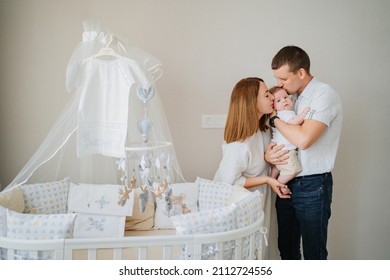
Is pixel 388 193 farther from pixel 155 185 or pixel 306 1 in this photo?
pixel 155 185

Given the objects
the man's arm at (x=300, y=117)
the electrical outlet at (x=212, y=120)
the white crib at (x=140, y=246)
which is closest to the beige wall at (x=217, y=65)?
the electrical outlet at (x=212, y=120)

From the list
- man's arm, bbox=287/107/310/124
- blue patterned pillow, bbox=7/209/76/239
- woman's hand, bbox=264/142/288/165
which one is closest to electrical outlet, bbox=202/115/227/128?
woman's hand, bbox=264/142/288/165

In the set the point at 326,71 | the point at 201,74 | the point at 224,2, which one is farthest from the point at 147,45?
the point at 326,71

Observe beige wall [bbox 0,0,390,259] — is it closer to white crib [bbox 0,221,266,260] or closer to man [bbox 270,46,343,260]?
man [bbox 270,46,343,260]

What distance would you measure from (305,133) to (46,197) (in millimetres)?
1594

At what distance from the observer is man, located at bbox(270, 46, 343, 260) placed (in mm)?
1809

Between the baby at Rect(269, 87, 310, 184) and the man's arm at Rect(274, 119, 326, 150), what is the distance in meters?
0.07

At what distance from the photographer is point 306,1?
2385 millimetres

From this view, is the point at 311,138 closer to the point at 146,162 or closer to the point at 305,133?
the point at 305,133

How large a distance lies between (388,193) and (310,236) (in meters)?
1.03

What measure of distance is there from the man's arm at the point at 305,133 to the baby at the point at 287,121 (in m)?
0.07

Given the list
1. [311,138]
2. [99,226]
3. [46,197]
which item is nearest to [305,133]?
[311,138]

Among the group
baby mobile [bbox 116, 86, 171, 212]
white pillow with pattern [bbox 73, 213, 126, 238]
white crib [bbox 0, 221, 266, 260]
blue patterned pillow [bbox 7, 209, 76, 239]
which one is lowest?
white pillow with pattern [bbox 73, 213, 126, 238]
